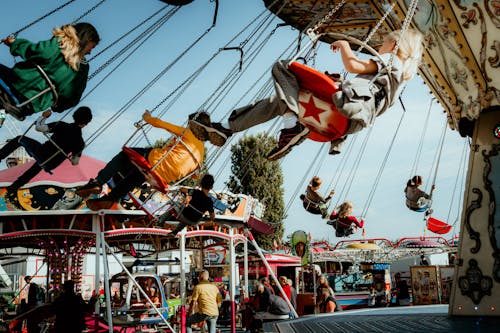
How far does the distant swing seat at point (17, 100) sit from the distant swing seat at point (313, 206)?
18.7 feet

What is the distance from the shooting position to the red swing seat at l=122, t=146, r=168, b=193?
506 cm

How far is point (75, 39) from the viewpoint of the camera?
3777 mm

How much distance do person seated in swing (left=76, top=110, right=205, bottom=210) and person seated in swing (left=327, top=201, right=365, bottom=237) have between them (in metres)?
4.98

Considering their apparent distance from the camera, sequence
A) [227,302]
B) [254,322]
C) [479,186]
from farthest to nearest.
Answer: [227,302], [254,322], [479,186]

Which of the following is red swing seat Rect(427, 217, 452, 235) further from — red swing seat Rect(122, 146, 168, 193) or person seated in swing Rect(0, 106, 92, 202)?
person seated in swing Rect(0, 106, 92, 202)

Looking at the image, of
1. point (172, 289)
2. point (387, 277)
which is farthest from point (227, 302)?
point (387, 277)

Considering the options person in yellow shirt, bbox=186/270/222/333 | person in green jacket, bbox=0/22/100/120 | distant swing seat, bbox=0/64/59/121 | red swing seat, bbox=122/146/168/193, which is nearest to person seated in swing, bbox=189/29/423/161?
person in green jacket, bbox=0/22/100/120

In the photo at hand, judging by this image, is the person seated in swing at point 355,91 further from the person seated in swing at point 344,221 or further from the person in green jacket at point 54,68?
the person seated in swing at point 344,221

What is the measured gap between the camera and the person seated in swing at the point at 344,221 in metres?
9.82

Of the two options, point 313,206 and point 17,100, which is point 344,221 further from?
point 17,100

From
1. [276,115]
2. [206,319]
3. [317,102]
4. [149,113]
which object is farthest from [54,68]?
[206,319]

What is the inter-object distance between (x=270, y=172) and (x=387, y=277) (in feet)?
43.5

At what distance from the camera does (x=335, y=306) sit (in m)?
7.39

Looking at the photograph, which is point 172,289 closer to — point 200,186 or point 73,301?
point 73,301
